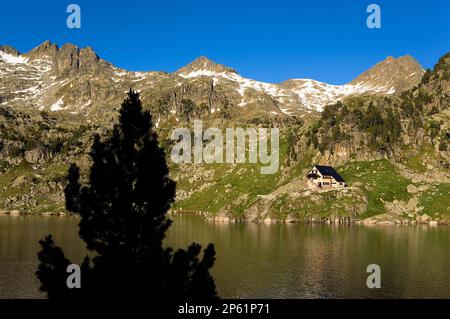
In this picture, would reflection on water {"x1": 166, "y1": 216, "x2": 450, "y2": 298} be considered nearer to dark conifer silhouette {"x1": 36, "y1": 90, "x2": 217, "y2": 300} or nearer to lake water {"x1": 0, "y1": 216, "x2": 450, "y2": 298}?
lake water {"x1": 0, "y1": 216, "x2": 450, "y2": 298}

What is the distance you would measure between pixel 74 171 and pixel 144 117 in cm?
748

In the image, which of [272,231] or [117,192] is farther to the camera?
[272,231]

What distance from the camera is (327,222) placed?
187125 mm

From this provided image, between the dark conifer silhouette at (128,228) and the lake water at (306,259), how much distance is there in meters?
34.3

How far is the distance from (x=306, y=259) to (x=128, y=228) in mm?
70567

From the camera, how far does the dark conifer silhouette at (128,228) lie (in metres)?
37.4

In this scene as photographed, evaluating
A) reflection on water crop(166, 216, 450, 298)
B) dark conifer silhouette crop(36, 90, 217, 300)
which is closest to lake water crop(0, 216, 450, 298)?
reflection on water crop(166, 216, 450, 298)

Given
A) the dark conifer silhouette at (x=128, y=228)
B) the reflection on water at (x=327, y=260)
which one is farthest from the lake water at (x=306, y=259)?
the dark conifer silhouette at (x=128, y=228)

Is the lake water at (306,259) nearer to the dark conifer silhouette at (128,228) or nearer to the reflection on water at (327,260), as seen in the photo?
the reflection on water at (327,260)

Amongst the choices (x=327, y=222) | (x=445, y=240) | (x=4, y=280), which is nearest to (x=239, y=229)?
(x=327, y=222)

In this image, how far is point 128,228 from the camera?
38500 millimetres

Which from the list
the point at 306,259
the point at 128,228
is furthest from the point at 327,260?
the point at 128,228

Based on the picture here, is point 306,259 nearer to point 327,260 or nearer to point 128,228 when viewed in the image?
point 327,260
